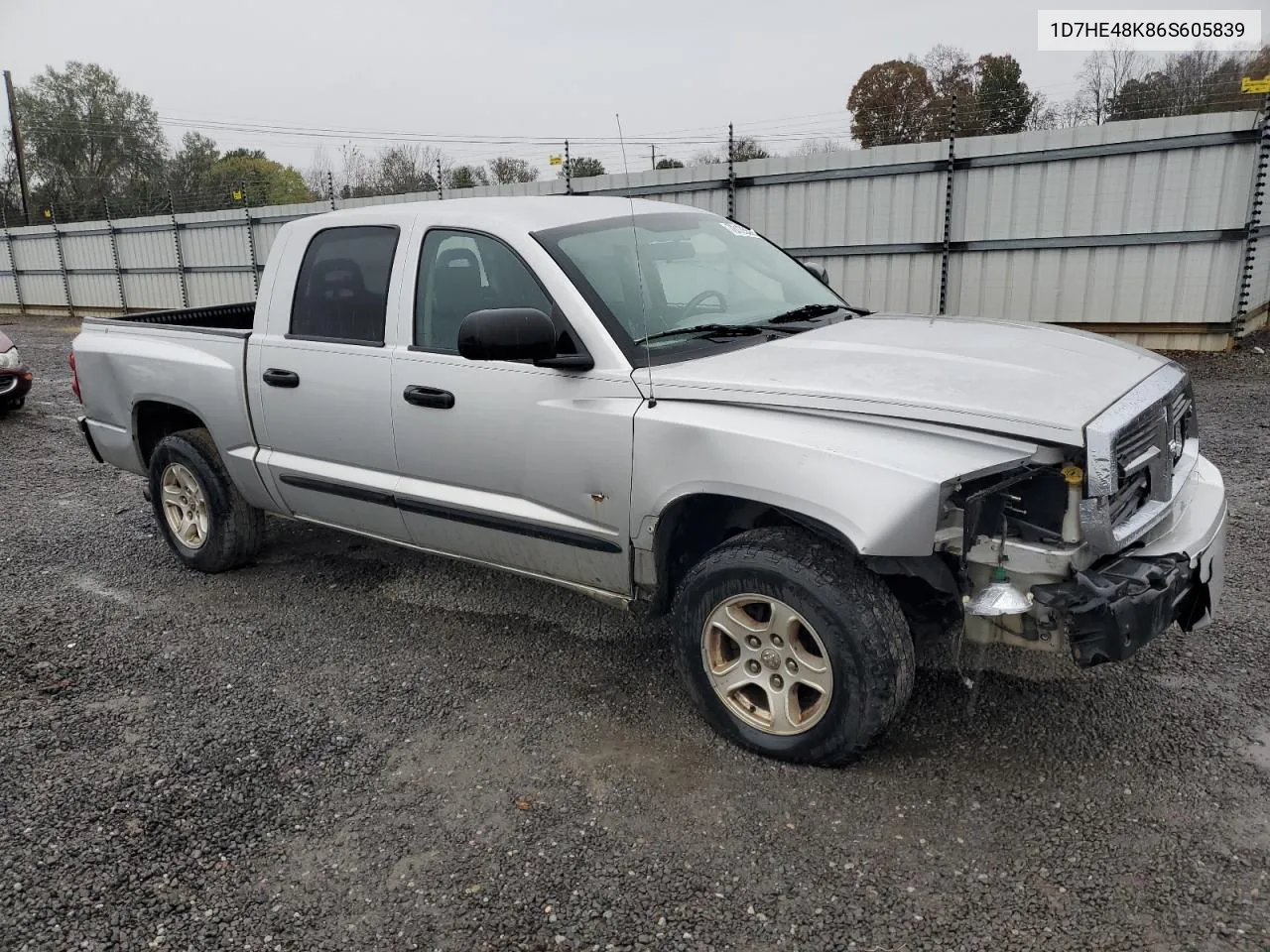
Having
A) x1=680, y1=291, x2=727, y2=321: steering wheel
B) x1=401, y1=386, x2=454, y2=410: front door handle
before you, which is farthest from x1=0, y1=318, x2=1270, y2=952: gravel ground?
x1=680, y1=291, x2=727, y2=321: steering wheel

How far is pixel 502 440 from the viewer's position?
3.55 metres

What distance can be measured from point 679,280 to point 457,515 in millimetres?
1315

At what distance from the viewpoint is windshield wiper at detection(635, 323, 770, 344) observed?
3445 mm

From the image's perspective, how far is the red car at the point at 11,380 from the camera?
32.3ft

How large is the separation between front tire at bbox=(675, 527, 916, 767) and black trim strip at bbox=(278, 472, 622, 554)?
424 millimetres

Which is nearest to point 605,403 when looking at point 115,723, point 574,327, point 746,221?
point 574,327

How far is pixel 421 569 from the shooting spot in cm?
511

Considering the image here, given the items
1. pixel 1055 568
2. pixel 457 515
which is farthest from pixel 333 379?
pixel 1055 568

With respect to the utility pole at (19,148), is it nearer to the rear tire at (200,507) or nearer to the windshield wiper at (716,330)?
the rear tire at (200,507)

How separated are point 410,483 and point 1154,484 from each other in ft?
9.06

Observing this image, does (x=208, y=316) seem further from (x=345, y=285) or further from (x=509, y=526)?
(x=509, y=526)

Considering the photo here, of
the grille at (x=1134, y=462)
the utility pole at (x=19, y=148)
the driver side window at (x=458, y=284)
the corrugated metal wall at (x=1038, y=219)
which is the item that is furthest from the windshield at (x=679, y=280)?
the utility pole at (x=19, y=148)

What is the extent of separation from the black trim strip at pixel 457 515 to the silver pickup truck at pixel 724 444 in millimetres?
13

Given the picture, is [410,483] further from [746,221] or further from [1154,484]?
[746,221]
